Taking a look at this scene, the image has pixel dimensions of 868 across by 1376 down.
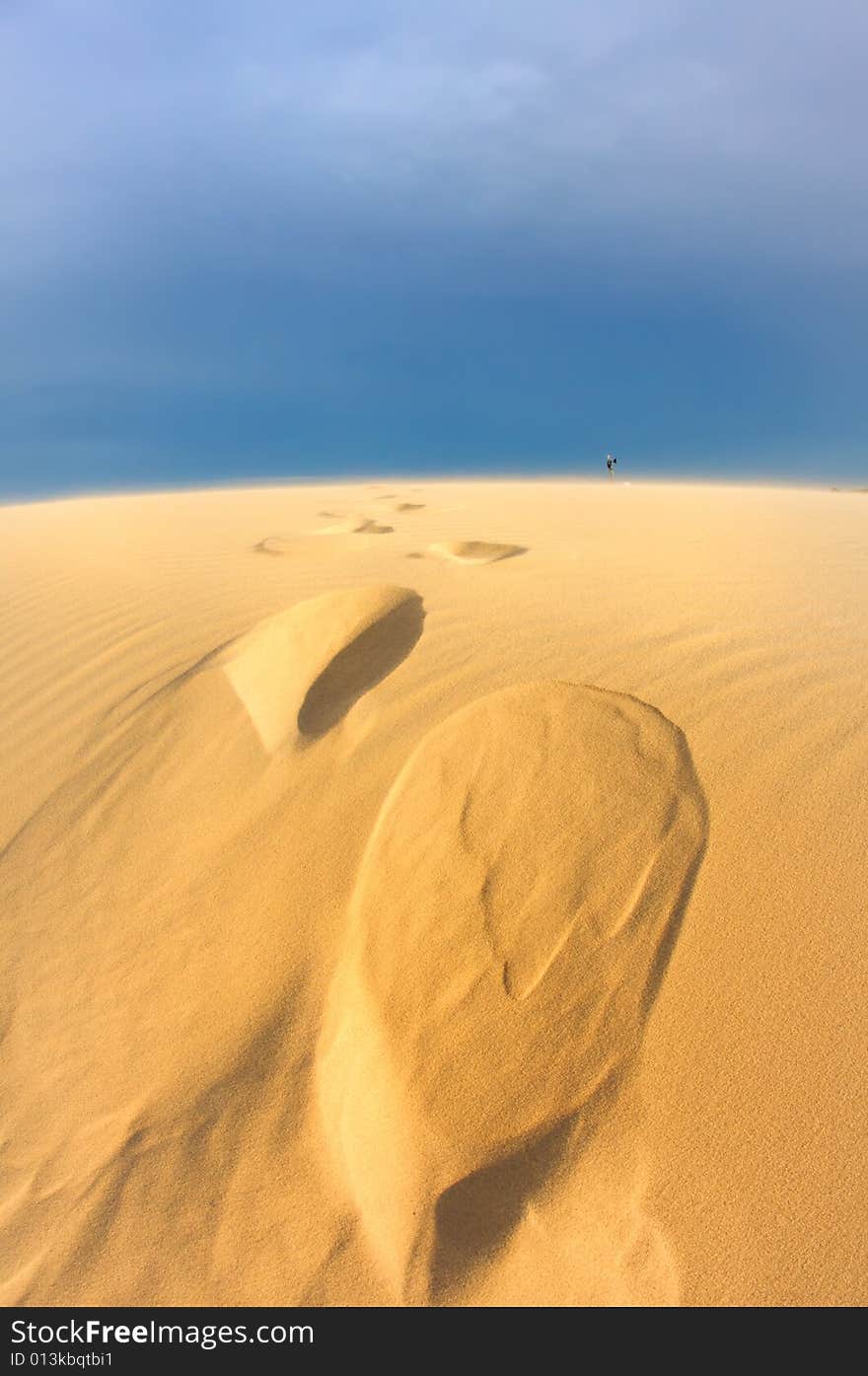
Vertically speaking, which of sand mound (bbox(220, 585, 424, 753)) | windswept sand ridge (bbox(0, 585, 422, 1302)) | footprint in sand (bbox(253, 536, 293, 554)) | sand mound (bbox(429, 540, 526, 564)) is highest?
footprint in sand (bbox(253, 536, 293, 554))

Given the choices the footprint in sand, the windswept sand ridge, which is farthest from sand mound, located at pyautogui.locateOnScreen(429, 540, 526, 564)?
the windswept sand ridge

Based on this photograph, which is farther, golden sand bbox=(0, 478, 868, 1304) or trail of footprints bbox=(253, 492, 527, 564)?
trail of footprints bbox=(253, 492, 527, 564)

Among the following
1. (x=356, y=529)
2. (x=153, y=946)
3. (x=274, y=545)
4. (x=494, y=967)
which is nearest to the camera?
(x=494, y=967)

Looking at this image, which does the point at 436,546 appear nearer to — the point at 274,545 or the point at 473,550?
the point at 473,550

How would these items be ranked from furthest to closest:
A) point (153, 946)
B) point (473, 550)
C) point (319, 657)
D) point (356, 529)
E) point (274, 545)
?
point (356, 529), point (274, 545), point (473, 550), point (319, 657), point (153, 946)

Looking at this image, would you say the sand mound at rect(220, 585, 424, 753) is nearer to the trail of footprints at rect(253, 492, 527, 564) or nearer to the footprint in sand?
the trail of footprints at rect(253, 492, 527, 564)

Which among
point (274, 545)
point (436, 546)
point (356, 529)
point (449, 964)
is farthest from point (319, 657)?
point (356, 529)

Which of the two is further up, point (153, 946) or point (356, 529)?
point (356, 529)

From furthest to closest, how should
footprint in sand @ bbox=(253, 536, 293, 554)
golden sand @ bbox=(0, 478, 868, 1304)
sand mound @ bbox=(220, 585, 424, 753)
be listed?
footprint in sand @ bbox=(253, 536, 293, 554), sand mound @ bbox=(220, 585, 424, 753), golden sand @ bbox=(0, 478, 868, 1304)
